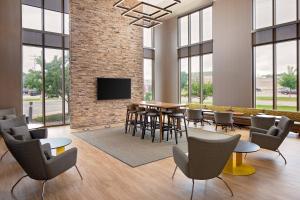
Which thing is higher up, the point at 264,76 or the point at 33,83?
the point at 264,76

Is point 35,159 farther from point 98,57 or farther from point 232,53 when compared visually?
point 232,53

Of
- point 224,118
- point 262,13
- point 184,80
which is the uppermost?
point 262,13

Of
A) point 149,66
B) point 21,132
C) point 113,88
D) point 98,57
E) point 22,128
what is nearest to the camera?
point 21,132

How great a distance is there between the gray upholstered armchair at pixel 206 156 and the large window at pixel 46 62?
23.1 feet

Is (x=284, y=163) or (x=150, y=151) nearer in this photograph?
(x=284, y=163)

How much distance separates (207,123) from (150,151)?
4.69 metres

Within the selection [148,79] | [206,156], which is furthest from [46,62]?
[206,156]

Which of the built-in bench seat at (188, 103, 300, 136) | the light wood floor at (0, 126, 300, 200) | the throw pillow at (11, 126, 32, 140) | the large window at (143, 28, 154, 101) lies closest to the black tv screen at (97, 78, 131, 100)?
the large window at (143, 28, 154, 101)

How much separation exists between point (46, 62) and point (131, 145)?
16.8 ft

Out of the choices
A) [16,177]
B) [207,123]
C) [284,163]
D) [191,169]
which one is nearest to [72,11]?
[16,177]

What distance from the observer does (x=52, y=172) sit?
3008mm

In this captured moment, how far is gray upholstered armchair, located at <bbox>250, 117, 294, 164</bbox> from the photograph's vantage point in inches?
176

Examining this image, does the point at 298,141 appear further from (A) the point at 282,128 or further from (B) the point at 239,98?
(B) the point at 239,98

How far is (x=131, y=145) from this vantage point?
571 centimetres
